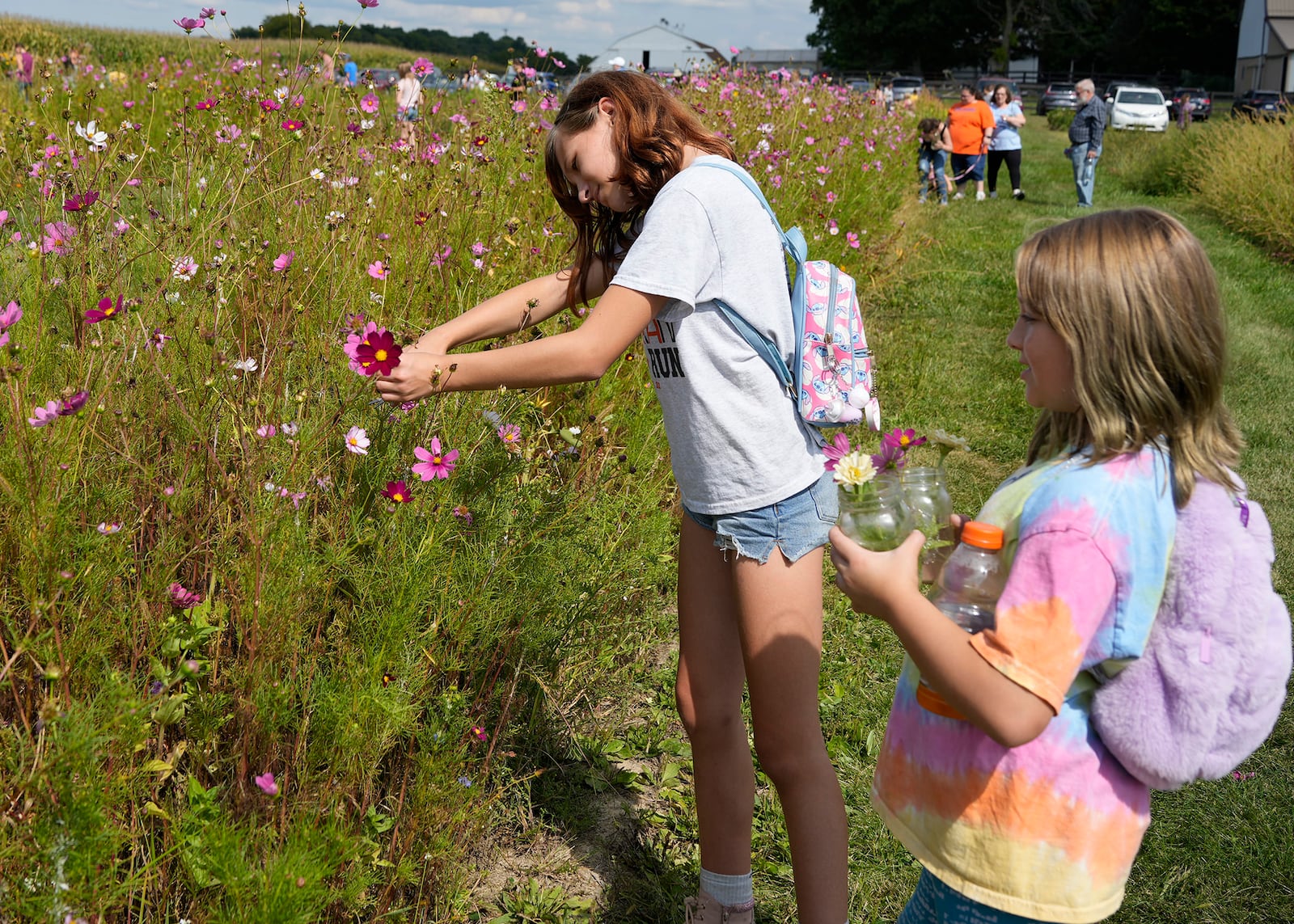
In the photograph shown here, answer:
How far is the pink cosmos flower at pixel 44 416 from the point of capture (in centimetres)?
153

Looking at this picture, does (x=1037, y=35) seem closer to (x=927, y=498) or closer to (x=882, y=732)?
(x=882, y=732)

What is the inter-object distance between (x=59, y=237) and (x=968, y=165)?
42.7ft

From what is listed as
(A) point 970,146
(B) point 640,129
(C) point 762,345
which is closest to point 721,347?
(C) point 762,345

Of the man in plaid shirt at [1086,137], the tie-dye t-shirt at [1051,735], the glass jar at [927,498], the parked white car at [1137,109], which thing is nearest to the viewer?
the tie-dye t-shirt at [1051,735]

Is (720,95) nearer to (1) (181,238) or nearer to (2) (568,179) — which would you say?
(1) (181,238)

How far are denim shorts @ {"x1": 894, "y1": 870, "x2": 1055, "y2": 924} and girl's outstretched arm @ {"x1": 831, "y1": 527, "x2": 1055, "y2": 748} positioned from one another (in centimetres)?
30

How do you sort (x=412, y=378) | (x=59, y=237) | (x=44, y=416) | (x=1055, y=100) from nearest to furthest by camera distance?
(x=44, y=416) < (x=412, y=378) < (x=59, y=237) < (x=1055, y=100)

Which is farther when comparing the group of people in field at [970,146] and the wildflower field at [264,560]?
the group of people in field at [970,146]

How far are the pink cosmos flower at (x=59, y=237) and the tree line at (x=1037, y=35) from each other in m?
59.3

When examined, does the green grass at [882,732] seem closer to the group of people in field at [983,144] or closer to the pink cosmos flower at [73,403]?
the pink cosmos flower at [73,403]

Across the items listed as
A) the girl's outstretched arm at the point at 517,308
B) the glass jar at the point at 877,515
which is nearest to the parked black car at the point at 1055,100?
the girl's outstretched arm at the point at 517,308

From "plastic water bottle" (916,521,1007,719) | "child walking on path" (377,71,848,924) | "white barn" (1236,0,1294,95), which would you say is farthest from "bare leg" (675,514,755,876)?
"white barn" (1236,0,1294,95)

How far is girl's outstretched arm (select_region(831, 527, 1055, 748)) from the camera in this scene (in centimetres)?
119

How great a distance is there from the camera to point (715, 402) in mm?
1780
